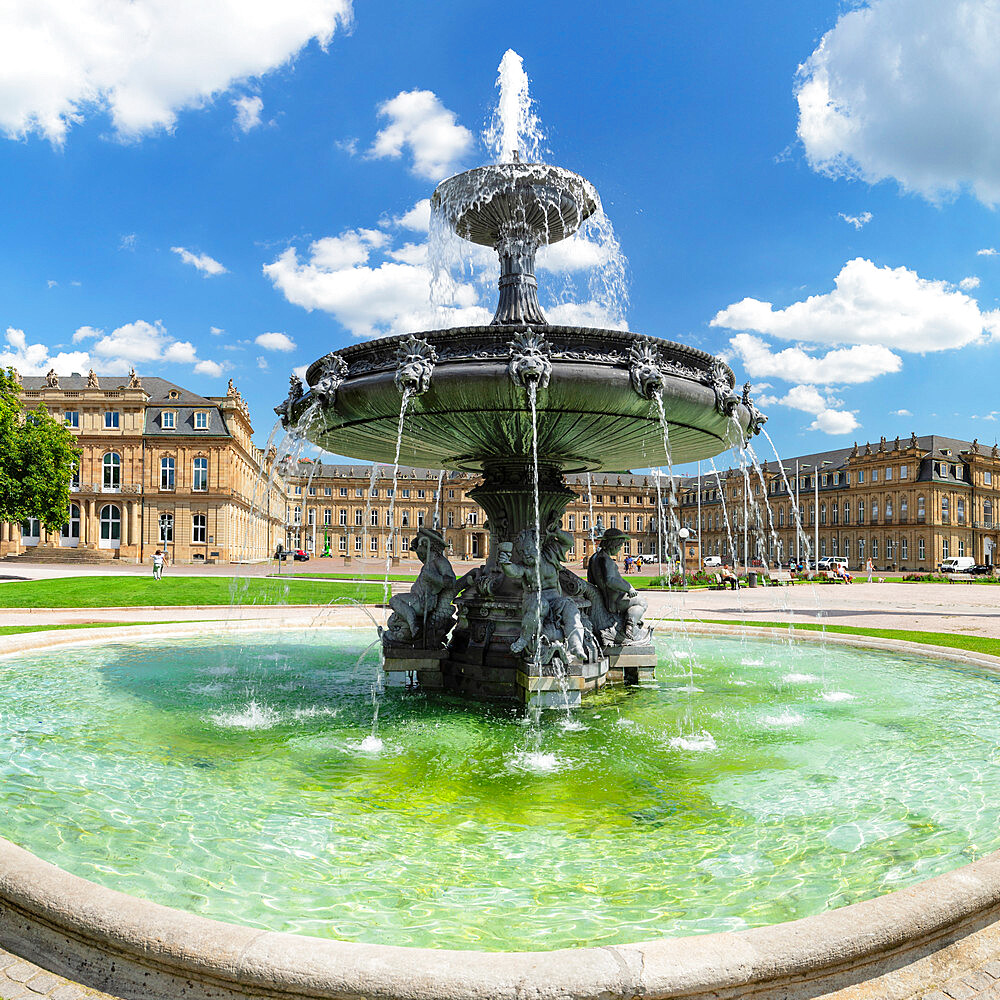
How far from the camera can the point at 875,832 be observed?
422cm

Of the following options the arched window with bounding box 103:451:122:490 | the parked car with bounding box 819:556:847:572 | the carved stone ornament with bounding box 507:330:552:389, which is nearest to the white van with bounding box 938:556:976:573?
the parked car with bounding box 819:556:847:572

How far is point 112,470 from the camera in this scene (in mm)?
67000

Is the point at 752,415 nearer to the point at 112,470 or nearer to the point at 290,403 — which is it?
the point at 290,403

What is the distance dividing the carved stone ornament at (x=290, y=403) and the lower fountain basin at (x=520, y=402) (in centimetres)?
18

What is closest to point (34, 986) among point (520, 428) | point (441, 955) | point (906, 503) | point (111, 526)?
point (441, 955)

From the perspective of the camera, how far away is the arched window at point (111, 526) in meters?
66.9

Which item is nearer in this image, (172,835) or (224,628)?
(172,835)

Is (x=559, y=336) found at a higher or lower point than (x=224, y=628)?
higher

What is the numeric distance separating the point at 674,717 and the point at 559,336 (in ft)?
13.1

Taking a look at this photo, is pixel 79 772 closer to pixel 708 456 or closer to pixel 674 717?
pixel 674 717

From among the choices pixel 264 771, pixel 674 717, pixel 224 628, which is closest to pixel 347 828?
pixel 264 771

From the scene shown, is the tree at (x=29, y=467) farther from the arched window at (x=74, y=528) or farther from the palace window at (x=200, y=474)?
the arched window at (x=74, y=528)

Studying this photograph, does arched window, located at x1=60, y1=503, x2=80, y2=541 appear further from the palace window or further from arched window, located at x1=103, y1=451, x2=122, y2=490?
the palace window

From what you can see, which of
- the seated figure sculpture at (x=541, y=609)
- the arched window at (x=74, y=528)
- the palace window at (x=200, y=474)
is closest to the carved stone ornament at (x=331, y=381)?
the seated figure sculpture at (x=541, y=609)
